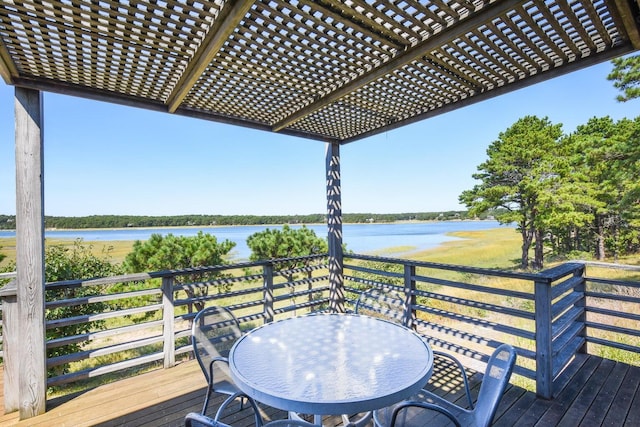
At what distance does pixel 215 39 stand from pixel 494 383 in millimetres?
2119

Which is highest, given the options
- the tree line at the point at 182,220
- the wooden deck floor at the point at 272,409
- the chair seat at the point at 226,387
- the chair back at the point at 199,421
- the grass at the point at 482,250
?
the tree line at the point at 182,220

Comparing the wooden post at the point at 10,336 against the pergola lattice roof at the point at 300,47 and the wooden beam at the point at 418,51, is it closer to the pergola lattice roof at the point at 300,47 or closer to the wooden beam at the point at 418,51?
the pergola lattice roof at the point at 300,47

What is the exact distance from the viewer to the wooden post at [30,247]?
79.3 inches

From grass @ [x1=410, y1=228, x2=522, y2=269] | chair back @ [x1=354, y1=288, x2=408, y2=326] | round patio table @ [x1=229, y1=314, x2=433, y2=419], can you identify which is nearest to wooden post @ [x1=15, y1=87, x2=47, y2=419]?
round patio table @ [x1=229, y1=314, x2=433, y2=419]

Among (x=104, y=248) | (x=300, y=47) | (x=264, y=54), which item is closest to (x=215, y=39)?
(x=264, y=54)

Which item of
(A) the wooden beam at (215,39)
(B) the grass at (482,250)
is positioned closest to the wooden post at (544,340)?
(A) the wooden beam at (215,39)

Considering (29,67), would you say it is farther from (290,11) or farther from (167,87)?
(290,11)

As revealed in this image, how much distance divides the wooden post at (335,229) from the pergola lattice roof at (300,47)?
137 cm

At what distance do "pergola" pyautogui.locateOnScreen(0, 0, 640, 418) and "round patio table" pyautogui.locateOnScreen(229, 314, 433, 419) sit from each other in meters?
1.65

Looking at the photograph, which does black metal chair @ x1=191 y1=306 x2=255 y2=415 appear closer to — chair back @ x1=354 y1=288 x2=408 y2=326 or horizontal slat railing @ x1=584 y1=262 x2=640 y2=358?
chair back @ x1=354 y1=288 x2=408 y2=326

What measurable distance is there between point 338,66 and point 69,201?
1591cm

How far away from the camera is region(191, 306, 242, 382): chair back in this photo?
5.78 ft

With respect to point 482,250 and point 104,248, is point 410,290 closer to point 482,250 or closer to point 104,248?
point 104,248

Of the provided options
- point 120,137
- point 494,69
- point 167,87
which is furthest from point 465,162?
point 120,137
